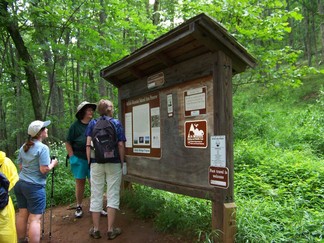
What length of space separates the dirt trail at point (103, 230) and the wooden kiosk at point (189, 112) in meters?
0.63

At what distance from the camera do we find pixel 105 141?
4270mm

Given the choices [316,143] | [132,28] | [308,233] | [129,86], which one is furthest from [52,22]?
[316,143]

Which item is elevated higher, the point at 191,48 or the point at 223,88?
the point at 191,48

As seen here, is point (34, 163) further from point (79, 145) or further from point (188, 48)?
point (188, 48)

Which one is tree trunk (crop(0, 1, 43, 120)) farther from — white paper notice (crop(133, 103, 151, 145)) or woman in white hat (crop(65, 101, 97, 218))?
white paper notice (crop(133, 103, 151, 145))

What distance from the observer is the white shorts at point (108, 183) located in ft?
14.0

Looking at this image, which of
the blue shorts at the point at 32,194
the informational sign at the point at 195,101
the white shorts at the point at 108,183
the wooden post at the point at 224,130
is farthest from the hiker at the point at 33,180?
the wooden post at the point at 224,130

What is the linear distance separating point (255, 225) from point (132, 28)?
5.84 meters

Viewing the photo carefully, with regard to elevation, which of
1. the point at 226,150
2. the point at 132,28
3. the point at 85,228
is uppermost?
the point at 132,28

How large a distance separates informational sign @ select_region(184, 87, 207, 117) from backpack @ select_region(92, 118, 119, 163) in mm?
1152

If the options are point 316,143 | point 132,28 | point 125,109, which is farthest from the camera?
point 316,143

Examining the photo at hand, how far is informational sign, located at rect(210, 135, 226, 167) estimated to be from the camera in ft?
10.9

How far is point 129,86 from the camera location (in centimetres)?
555

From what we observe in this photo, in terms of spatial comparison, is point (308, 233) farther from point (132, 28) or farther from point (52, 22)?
point (52, 22)
